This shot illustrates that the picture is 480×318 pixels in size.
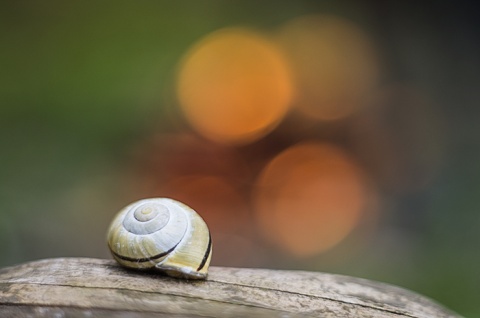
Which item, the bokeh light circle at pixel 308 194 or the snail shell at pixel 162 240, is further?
the bokeh light circle at pixel 308 194

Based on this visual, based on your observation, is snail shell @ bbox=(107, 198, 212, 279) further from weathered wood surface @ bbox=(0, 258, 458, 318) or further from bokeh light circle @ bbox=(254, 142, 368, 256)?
bokeh light circle @ bbox=(254, 142, 368, 256)

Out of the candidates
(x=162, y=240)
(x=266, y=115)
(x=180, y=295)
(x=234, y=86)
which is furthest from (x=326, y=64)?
(x=180, y=295)

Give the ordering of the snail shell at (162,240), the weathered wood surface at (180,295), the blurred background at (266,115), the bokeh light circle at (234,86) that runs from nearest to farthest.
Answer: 1. the weathered wood surface at (180,295)
2. the snail shell at (162,240)
3. the blurred background at (266,115)
4. the bokeh light circle at (234,86)

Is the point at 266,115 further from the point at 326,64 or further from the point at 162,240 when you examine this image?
the point at 162,240

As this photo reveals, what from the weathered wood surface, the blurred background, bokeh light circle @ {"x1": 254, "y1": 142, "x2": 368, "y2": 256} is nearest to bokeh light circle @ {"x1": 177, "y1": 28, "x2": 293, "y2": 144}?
the blurred background

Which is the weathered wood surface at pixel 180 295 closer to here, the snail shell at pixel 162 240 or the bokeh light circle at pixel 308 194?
the snail shell at pixel 162 240

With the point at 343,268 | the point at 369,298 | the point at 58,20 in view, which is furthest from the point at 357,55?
the point at 369,298

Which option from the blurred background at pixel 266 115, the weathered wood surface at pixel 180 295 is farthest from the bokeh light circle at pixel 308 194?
the weathered wood surface at pixel 180 295
